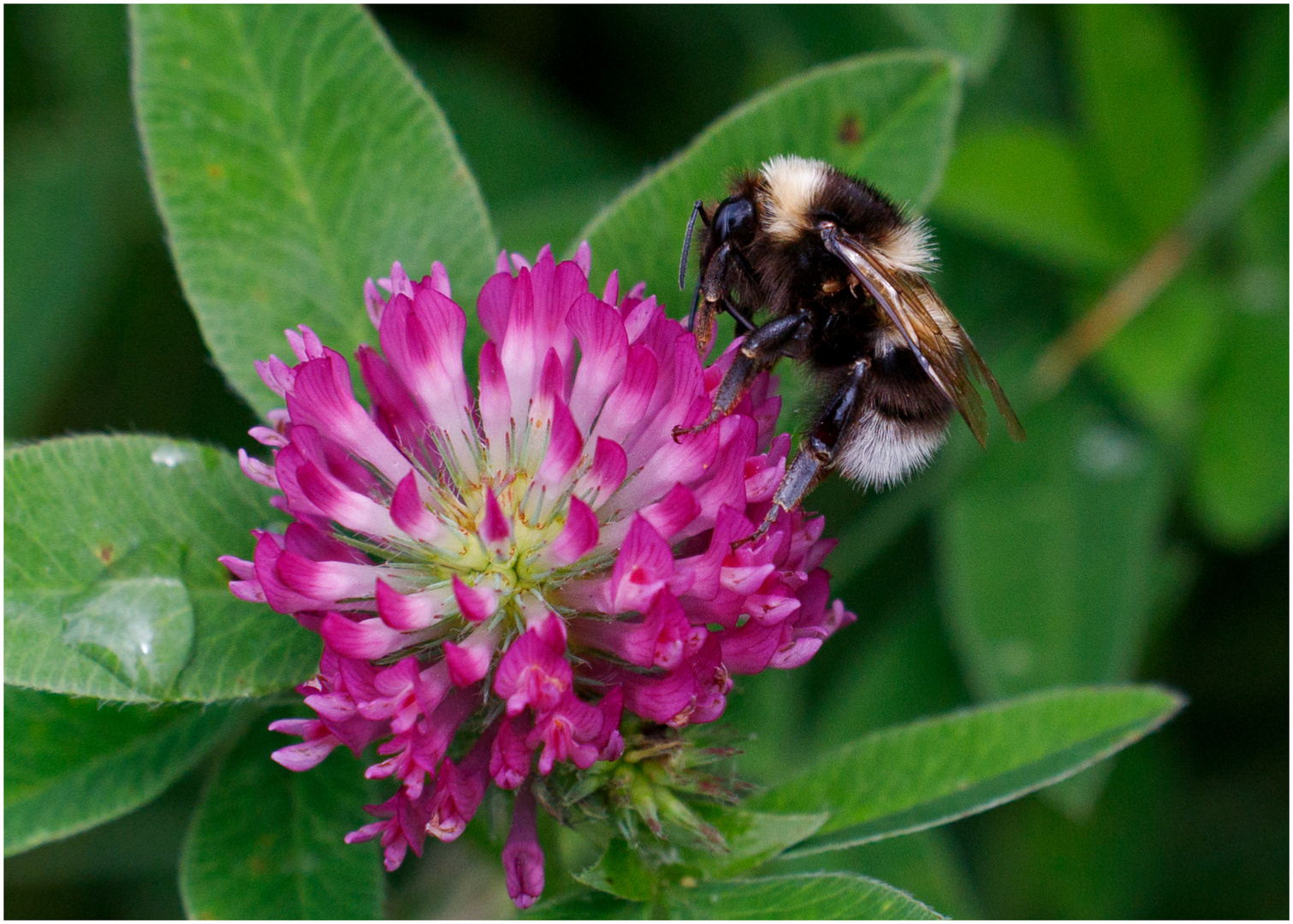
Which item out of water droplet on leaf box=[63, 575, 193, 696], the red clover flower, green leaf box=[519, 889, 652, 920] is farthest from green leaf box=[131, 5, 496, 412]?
green leaf box=[519, 889, 652, 920]

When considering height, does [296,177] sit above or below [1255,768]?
above

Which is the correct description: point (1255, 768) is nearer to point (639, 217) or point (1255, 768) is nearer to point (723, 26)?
point (639, 217)

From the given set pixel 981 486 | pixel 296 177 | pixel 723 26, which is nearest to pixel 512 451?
pixel 296 177

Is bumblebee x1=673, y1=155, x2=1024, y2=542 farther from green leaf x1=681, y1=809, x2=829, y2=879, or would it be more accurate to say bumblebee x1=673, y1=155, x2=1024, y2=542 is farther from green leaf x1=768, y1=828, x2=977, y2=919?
green leaf x1=768, y1=828, x2=977, y2=919

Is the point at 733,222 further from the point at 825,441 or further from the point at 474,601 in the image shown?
the point at 474,601

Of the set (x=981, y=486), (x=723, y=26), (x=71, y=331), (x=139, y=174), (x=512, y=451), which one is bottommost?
(x=71, y=331)

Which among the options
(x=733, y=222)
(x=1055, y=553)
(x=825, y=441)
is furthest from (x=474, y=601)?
(x=1055, y=553)

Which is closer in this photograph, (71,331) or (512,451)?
(512,451)
